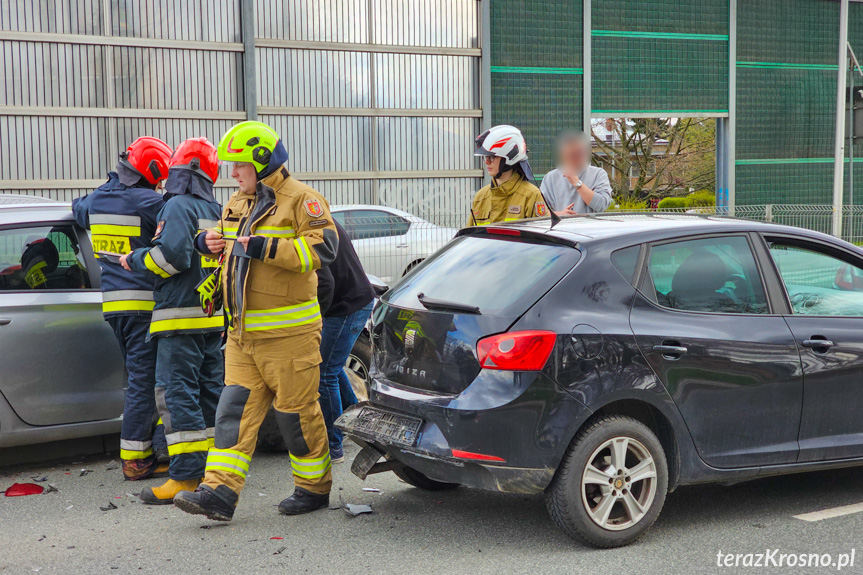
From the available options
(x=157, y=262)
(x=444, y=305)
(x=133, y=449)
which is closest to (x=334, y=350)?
(x=157, y=262)

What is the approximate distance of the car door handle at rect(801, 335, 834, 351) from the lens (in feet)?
15.0

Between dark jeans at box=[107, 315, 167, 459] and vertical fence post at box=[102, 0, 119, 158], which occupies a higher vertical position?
vertical fence post at box=[102, 0, 119, 158]

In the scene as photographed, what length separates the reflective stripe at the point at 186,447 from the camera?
499 centimetres

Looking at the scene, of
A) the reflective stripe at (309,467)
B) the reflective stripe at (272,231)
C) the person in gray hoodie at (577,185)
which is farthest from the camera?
the person in gray hoodie at (577,185)

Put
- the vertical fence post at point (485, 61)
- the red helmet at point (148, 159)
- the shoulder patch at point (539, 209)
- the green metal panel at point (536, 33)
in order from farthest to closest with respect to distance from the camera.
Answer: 1. the green metal panel at point (536, 33)
2. the vertical fence post at point (485, 61)
3. the shoulder patch at point (539, 209)
4. the red helmet at point (148, 159)

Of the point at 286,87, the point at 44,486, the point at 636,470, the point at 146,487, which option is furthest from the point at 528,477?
the point at 286,87

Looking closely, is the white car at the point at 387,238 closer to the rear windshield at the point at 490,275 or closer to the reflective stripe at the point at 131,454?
the reflective stripe at the point at 131,454

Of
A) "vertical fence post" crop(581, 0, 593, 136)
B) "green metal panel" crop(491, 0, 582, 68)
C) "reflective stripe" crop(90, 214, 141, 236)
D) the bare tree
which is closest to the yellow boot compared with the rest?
"reflective stripe" crop(90, 214, 141, 236)

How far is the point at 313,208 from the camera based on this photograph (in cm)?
454

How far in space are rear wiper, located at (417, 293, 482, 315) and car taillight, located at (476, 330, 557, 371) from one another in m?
0.21

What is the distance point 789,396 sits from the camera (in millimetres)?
4512

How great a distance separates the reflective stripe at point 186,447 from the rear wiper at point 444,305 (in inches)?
60.0

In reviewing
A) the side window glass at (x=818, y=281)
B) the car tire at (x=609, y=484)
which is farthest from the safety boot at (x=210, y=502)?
the side window glass at (x=818, y=281)

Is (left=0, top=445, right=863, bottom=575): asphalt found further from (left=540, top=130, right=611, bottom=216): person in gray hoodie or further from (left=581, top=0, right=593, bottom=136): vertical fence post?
(left=581, top=0, right=593, bottom=136): vertical fence post
